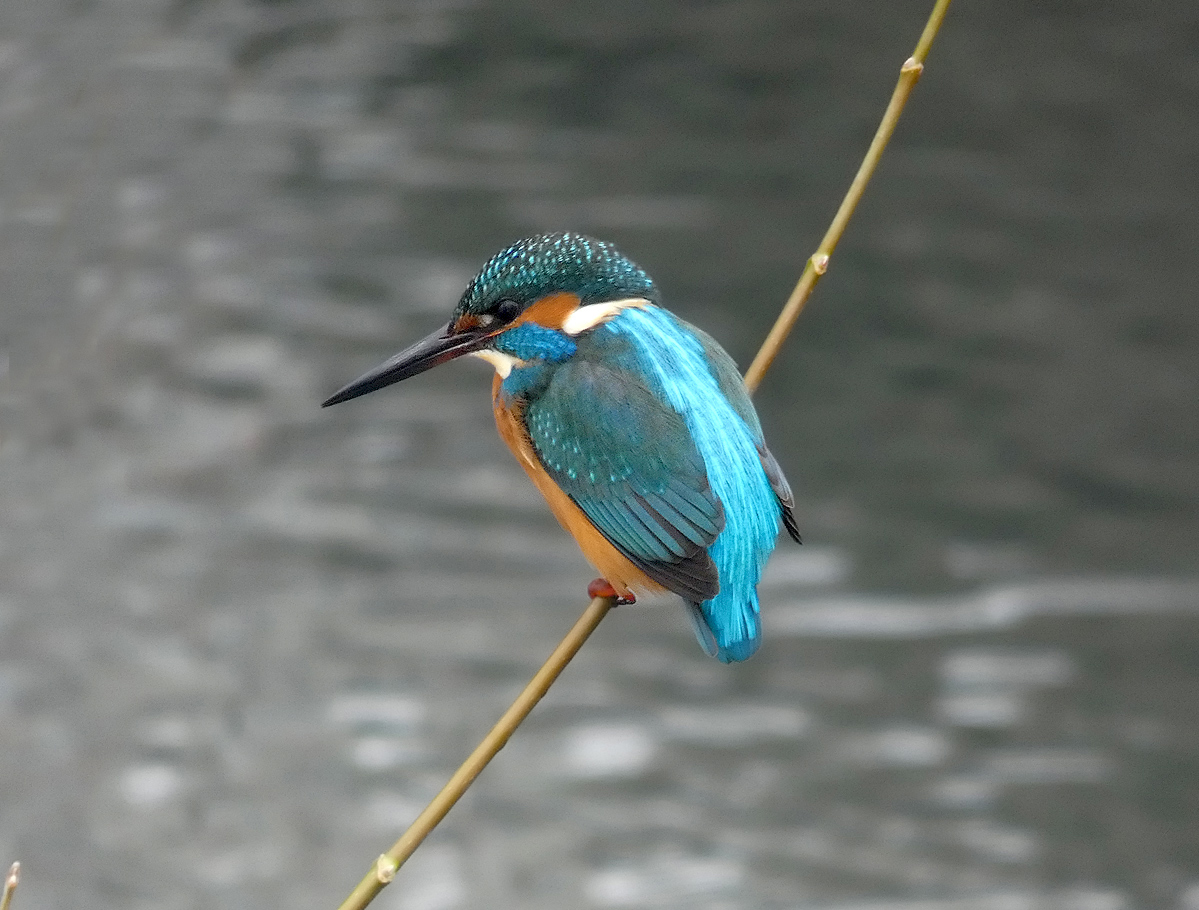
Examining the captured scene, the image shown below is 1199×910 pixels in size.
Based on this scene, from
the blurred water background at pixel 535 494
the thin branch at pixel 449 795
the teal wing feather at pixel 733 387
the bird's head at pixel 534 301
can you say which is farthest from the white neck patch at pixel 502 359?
the blurred water background at pixel 535 494

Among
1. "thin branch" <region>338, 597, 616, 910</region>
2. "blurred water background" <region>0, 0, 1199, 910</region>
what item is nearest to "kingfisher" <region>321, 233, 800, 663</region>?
"thin branch" <region>338, 597, 616, 910</region>

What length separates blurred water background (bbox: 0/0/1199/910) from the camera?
11.0 feet

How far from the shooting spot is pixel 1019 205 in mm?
4203

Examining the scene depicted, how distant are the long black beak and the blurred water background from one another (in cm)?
244

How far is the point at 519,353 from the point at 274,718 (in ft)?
8.71

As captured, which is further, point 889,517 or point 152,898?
point 889,517

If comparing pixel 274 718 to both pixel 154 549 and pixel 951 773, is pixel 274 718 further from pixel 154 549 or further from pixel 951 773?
pixel 951 773

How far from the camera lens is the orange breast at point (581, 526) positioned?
108 centimetres

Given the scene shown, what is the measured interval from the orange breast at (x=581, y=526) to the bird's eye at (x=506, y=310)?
8 centimetres

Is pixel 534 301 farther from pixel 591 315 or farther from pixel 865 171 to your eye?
pixel 865 171

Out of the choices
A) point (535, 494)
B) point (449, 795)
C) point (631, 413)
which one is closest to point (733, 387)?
point (631, 413)

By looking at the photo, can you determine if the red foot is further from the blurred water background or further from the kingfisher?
the blurred water background

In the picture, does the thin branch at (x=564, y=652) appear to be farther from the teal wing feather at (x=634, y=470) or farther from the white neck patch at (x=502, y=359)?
the white neck patch at (x=502, y=359)

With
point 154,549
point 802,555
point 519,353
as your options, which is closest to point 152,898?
point 154,549
